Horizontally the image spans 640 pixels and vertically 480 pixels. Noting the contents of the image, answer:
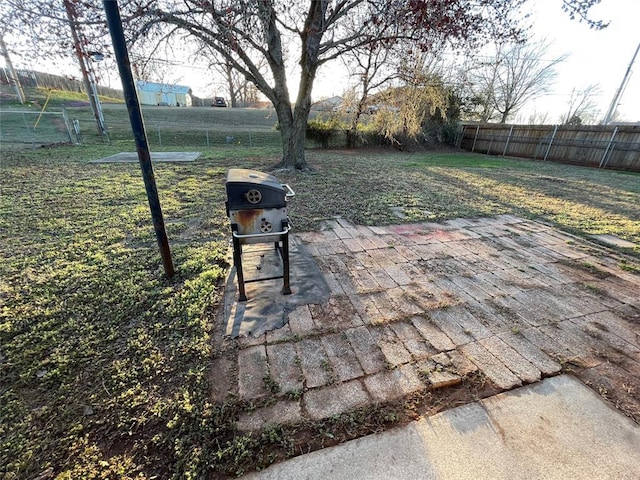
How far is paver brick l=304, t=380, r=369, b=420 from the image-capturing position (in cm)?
142

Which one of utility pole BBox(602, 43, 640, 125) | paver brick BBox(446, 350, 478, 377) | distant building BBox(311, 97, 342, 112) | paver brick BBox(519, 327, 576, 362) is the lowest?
→ paver brick BBox(446, 350, 478, 377)

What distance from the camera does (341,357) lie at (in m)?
1.75

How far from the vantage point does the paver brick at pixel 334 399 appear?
1.42m

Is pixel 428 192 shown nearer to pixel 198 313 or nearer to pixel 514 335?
pixel 514 335

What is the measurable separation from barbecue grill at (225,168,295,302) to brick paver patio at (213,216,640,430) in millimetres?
635

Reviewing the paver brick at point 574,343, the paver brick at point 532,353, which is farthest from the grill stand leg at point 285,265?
the paver brick at point 574,343

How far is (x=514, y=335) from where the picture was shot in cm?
197

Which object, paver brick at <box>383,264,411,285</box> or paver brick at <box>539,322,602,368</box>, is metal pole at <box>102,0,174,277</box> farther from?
paver brick at <box>539,322,602,368</box>

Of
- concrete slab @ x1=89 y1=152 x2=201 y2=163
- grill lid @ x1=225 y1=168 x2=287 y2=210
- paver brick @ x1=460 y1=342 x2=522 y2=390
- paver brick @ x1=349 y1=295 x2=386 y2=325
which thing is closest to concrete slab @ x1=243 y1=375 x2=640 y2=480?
paver brick @ x1=460 y1=342 x2=522 y2=390

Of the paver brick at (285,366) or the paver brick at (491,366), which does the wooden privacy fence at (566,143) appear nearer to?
the paver brick at (491,366)

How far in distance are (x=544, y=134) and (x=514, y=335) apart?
14.3m

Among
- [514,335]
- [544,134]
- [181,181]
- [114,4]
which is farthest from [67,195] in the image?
[544,134]

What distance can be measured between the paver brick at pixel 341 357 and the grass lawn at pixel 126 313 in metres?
0.48

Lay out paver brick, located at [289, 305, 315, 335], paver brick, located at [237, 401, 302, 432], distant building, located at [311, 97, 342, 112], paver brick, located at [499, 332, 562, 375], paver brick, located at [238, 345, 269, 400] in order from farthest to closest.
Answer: distant building, located at [311, 97, 342, 112]
paver brick, located at [289, 305, 315, 335]
paver brick, located at [499, 332, 562, 375]
paver brick, located at [238, 345, 269, 400]
paver brick, located at [237, 401, 302, 432]
